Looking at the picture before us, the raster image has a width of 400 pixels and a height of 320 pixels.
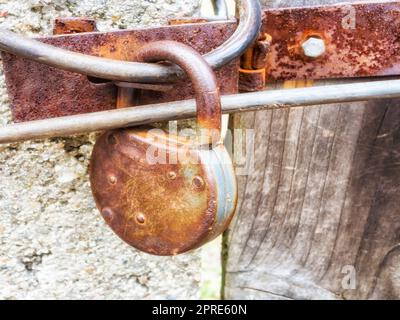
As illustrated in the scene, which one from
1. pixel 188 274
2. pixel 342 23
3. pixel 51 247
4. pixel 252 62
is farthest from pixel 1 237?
pixel 342 23

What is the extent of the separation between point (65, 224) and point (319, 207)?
0.39 m

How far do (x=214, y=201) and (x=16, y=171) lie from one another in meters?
0.26

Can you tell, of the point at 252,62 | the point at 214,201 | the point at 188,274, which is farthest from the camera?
the point at 188,274

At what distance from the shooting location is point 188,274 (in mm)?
695

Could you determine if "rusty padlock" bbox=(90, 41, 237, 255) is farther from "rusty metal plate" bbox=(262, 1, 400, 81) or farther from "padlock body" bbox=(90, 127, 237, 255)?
"rusty metal plate" bbox=(262, 1, 400, 81)

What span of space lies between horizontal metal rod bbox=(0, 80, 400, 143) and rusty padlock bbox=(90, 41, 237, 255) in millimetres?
27

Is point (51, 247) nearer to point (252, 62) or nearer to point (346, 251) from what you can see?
point (252, 62)

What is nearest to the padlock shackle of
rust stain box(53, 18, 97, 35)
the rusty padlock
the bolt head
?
the rusty padlock

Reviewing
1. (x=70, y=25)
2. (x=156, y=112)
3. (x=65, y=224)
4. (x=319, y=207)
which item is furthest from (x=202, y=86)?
(x=319, y=207)

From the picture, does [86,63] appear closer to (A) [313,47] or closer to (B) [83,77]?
(B) [83,77]

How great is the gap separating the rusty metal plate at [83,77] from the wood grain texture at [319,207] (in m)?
0.19

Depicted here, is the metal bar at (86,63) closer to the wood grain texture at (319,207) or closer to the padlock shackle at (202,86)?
the padlock shackle at (202,86)

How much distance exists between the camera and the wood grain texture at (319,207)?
2.35 feet

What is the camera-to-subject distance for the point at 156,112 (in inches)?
18.4
